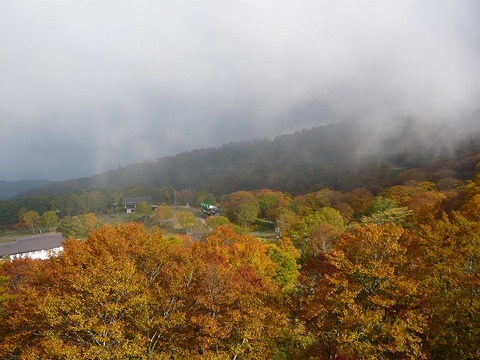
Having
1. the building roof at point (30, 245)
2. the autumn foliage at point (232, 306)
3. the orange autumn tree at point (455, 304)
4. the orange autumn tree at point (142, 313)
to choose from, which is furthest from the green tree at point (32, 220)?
the orange autumn tree at point (455, 304)

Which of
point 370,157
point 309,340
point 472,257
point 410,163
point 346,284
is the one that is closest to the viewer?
point 346,284

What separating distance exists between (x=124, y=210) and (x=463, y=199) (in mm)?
125257

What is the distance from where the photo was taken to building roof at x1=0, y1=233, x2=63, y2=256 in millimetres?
64062

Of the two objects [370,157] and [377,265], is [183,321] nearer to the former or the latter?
[377,265]

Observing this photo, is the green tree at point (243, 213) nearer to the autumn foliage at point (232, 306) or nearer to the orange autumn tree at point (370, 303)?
the autumn foliage at point (232, 306)

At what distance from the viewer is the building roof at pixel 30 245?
64.1 m

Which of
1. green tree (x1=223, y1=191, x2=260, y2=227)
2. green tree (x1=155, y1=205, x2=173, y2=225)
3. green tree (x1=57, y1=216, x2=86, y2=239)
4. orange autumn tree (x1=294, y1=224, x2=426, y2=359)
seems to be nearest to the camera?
orange autumn tree (x1=294, y1=224, x2=426, y2=359)

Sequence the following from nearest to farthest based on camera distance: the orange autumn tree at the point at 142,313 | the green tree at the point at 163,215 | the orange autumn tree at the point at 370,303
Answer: the orange autumn tree at the point at 370,303
the orange autumn tree at the point at 142,313
the green tree at the point at 163,215

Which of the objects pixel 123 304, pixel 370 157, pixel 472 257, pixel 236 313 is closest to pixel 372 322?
pixel 236 313

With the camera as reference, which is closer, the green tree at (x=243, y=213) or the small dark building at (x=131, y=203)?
the green tree at (x=243, y=213)

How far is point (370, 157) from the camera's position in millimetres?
182125

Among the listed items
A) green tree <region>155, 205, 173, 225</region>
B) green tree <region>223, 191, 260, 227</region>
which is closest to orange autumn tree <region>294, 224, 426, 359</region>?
green tree <region>223, 191, 260, 227</region>

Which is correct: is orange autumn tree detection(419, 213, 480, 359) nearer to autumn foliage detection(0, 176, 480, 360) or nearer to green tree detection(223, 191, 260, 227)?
autumn foliage detection(0, 176, 480, 360)

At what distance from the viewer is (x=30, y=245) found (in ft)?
218
